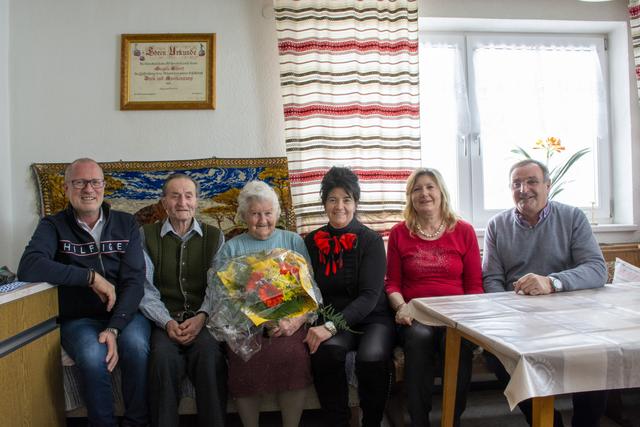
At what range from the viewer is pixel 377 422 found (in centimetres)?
196

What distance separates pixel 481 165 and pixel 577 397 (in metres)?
1.78

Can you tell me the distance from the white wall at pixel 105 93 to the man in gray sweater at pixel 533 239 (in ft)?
4.61

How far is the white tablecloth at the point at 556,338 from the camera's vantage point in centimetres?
114

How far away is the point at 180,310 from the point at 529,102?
2.74 m

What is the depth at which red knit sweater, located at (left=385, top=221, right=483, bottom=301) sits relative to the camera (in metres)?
2.30

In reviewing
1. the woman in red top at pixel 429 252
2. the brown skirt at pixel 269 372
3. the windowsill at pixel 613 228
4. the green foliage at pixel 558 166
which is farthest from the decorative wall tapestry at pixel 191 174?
the windowsill at pixel 613 228

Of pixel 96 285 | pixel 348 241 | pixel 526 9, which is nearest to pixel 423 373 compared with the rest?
pixel 348 241

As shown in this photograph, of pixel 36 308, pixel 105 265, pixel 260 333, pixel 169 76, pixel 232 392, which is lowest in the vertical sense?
pixel 232 392

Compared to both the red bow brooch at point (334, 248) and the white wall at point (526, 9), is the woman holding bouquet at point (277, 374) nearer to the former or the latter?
the red bow brooch at point (334, 248)

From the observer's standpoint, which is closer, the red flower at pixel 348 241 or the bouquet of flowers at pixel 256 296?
the bouquet of flowers at pixel 256 296

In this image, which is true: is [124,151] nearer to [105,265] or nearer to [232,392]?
[105,265]

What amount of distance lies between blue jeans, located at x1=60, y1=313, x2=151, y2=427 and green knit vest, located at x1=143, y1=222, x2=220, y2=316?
0.28 meters

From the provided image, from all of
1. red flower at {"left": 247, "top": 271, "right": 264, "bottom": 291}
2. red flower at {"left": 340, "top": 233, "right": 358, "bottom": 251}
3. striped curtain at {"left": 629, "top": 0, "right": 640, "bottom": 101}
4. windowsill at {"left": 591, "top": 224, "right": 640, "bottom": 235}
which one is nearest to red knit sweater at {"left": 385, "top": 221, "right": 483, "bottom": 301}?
red flower at {"left": 340, "top": 233, "right": 358, "bottom": 251}

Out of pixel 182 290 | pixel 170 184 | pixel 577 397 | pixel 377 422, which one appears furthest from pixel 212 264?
pixel 577 397
